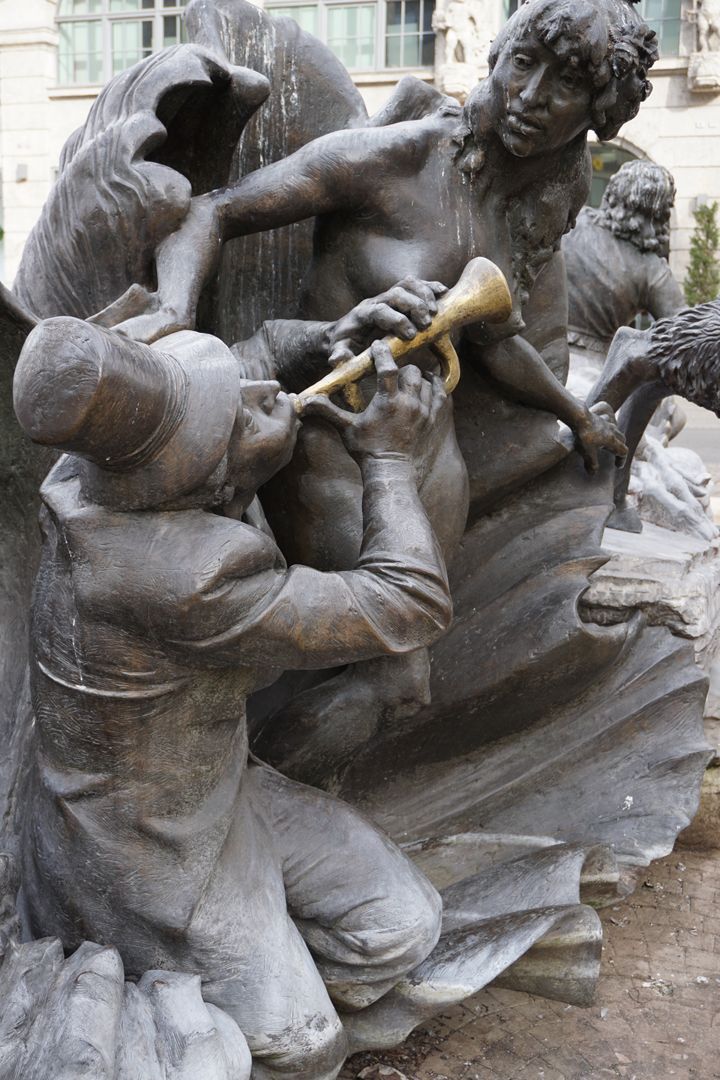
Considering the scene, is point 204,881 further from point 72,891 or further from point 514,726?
point 514,726

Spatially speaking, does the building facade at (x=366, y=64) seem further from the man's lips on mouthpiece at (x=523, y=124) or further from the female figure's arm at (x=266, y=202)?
the man's lips on mouthpiece at (x=523, y=124)

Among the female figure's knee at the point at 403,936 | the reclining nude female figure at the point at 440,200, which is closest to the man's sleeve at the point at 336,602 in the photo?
the reclining nude female figure at the point at 440,200

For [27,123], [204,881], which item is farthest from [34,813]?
[27,123]

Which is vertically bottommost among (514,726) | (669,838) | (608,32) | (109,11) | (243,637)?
(669,838)

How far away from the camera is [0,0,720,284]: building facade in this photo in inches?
650

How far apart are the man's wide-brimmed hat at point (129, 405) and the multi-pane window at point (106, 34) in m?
17.4

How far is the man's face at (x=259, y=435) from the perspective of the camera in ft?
6.70

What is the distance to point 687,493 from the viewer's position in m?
5.45

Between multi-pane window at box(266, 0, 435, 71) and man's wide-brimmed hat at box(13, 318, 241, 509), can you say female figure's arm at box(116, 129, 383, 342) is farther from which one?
multi-pane window at box(266, 0, 435, 71)

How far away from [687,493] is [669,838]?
271cm

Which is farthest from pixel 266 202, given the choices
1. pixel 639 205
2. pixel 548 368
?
pixel 639 205

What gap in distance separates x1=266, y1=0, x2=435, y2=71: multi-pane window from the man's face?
16.7m

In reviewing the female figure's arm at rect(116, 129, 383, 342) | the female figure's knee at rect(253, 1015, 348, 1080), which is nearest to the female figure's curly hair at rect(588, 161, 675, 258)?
the female figure's arm at rect(116, 129, 383, 342)

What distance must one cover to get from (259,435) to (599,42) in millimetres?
1031
